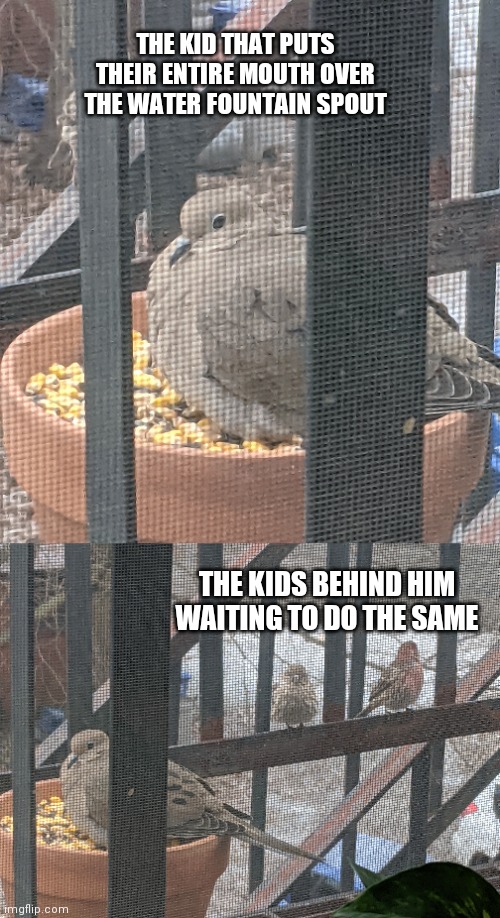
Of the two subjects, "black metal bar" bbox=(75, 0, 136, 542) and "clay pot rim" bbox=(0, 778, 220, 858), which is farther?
"clay pot rim" bbox=(0, 778, 220, 858)

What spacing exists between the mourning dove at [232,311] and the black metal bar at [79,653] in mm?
195

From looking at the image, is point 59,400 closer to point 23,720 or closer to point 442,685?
point 23,720

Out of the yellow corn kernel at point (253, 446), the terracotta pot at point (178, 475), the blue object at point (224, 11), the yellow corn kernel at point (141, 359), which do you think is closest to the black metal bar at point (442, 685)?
the terracotta pot at point (178, 475)

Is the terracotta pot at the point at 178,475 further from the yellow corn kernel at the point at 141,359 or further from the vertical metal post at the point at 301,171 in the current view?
the vertical metal post at the point at 301,171

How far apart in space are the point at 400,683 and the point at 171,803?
220 mm

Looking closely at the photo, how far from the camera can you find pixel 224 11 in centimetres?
74

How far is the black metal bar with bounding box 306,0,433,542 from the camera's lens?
76cm

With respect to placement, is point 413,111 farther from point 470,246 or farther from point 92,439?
Answer: point 92,439

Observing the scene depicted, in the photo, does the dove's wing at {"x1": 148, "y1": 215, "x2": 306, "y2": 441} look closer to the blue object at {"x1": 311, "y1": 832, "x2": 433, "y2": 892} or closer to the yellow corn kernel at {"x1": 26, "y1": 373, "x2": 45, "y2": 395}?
the yellow corn kernel at {"x1": 26, "y1": 373, "x2": 45, "y2": 395}

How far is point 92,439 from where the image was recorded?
31.5 inches

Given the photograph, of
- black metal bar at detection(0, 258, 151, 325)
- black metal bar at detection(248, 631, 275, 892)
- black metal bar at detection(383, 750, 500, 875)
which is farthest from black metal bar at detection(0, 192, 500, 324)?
black metal bar at detection(383, 750, 500, 875)

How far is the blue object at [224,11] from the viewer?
74 cm

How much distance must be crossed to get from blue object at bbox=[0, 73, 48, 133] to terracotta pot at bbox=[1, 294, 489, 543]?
145 mm

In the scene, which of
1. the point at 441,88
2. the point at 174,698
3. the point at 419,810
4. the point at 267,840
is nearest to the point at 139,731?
the point at 174,698
